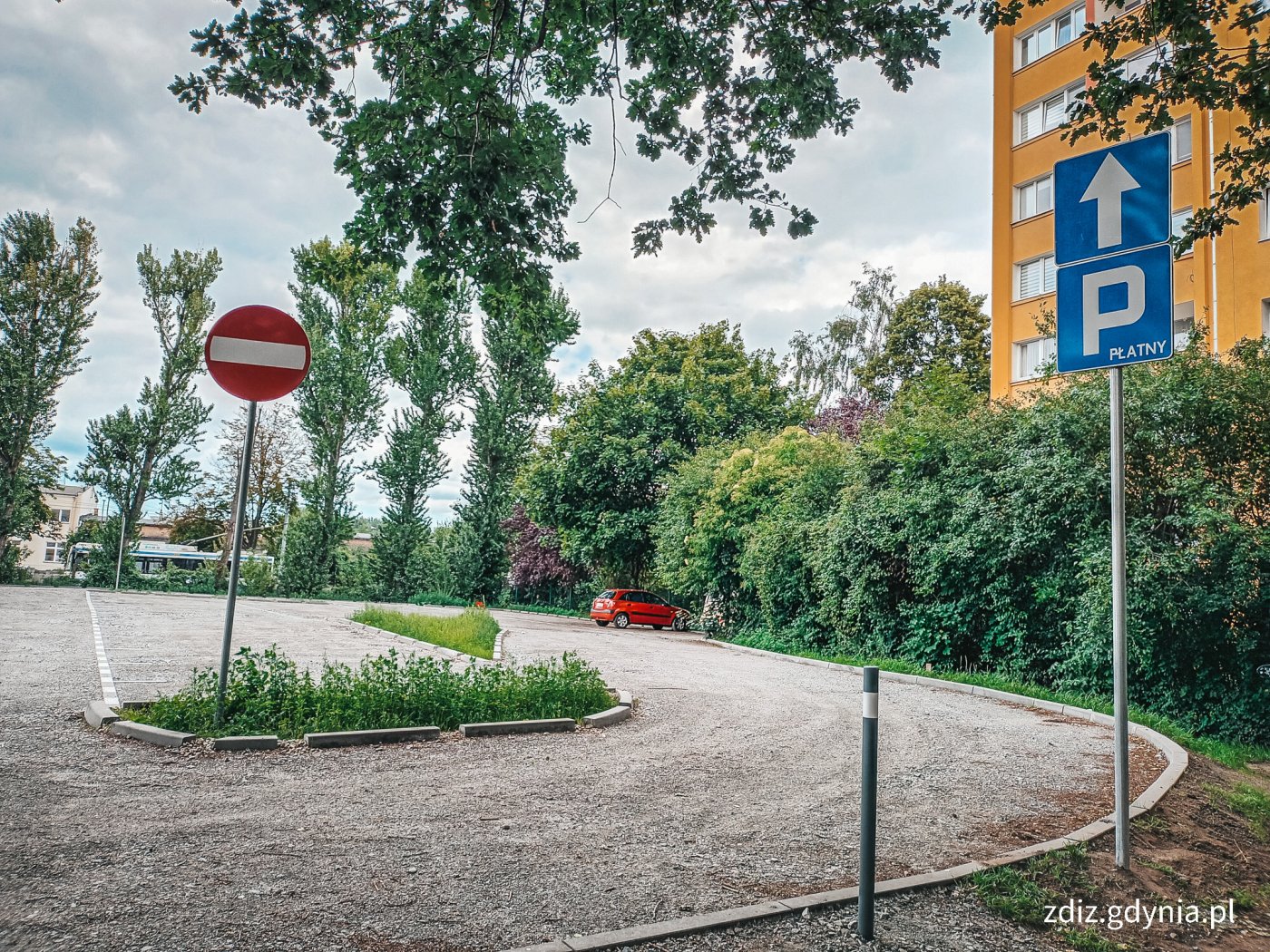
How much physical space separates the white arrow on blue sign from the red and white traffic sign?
5771 millimetres

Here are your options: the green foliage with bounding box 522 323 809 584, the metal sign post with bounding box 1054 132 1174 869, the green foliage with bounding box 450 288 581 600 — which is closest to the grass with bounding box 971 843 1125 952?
the metal sign post with bounding box 1054 132 1174 869

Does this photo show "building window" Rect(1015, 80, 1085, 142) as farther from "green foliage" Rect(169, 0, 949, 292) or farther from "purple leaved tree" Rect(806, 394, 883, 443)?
"green foliage" Rect(169, 0, 949, 292)

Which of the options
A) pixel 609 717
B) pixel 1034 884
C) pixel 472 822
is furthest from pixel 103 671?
pixel 1034 884

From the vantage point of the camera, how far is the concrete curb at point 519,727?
702 centimetres

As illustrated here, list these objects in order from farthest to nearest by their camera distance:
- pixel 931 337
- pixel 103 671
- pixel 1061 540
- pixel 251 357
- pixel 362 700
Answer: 1. pixel 931 337
2. pixel 1061 540
3. pixel 103 671
4. pixel 362 700
5. pixel 251 357

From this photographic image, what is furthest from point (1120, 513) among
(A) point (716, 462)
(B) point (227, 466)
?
(B) point (227, 466)

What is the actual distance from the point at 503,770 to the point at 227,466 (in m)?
47.9

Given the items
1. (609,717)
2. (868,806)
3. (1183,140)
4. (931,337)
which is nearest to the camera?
(868,806)

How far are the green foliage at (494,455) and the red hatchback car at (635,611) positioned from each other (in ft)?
38.5

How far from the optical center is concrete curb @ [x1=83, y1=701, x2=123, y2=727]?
21.2 ft

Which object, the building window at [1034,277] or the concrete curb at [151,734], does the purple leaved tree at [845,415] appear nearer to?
the building window at [1034,277]

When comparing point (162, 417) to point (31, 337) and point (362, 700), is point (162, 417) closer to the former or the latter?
point (31, 337)

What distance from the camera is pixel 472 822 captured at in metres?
4.58

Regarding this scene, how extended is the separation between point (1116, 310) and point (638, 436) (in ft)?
93.3
